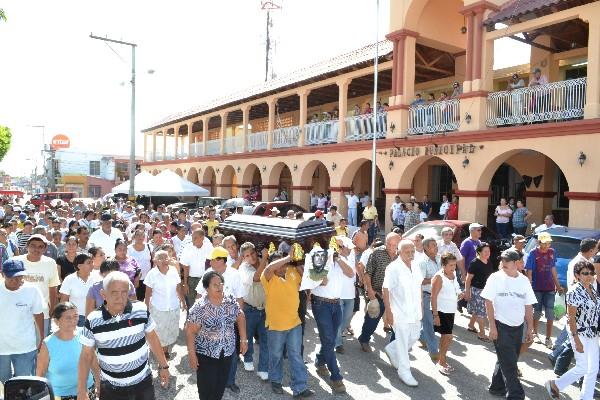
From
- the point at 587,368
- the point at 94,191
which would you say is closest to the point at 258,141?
the point at 587,368

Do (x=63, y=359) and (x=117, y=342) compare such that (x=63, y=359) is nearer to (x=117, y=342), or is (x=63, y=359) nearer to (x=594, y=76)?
(x=117, y=342)

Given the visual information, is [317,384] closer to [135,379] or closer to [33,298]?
[135,379]

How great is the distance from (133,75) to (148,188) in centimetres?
661

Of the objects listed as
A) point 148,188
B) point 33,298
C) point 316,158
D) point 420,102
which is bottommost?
point 33,298

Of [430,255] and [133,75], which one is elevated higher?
[133,75]

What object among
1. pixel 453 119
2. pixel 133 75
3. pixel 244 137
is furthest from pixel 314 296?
pixel 244 137

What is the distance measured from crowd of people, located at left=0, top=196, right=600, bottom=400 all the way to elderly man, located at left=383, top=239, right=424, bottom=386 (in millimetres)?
13

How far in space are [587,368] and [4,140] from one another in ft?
99.5

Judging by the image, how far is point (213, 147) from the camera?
92.6ft

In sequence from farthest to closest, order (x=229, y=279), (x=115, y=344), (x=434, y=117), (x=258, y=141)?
(x=258, y=141)
(x=434, y=117)
(x=229, y=279)
(x=115, y=344)

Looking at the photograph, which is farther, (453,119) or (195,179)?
(195,179)

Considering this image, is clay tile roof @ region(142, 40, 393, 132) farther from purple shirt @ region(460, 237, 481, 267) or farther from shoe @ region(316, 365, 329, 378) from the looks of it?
shoe @ region(316, 365, 329, 378)

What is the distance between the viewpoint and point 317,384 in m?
5.29

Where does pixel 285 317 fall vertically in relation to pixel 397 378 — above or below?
above
